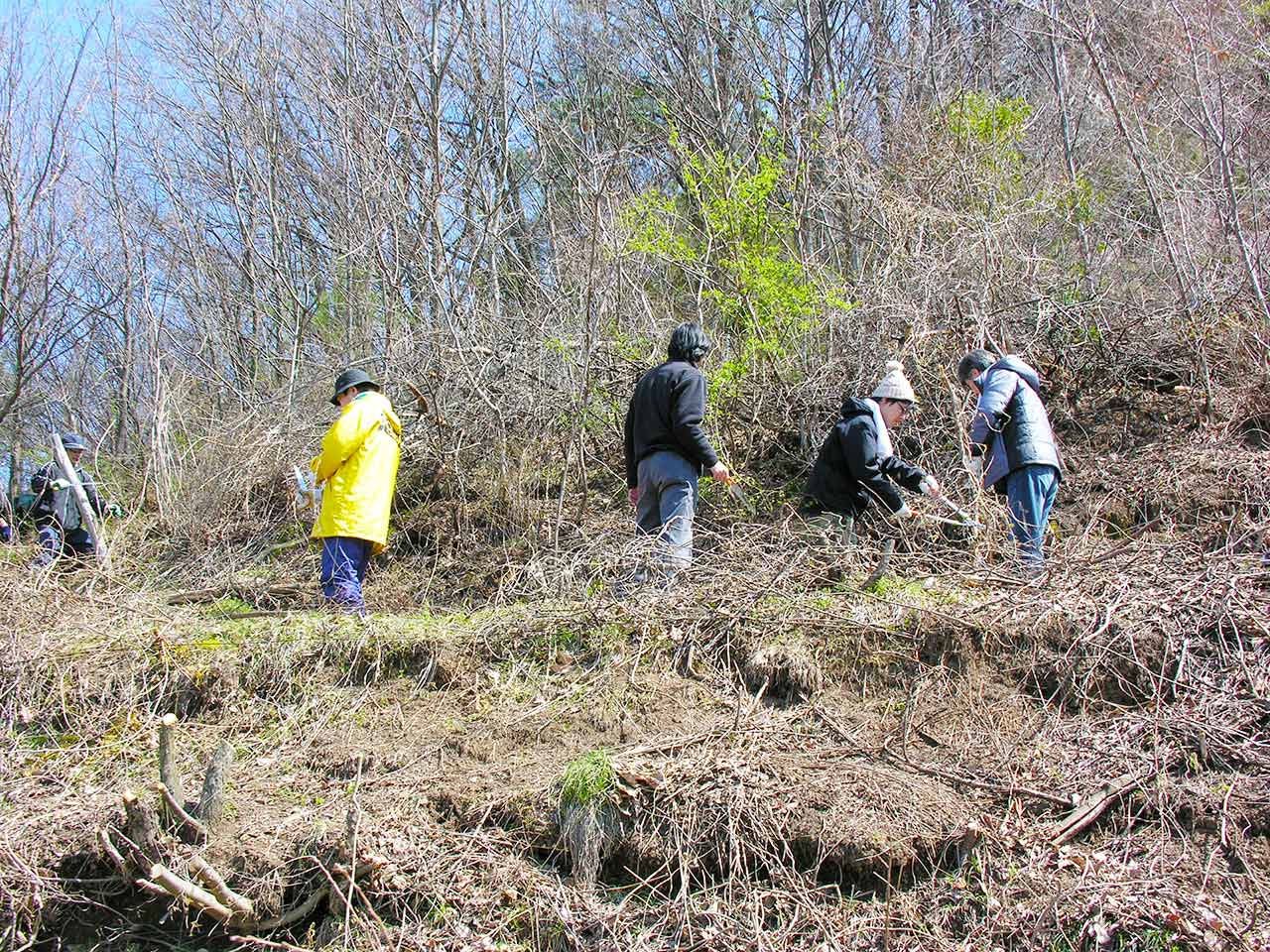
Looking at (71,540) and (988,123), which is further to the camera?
(71,540)

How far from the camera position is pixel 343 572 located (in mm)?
6188

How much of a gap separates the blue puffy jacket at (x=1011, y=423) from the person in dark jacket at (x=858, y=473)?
48 cm

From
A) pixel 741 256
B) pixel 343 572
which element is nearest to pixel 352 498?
pixel 343 572

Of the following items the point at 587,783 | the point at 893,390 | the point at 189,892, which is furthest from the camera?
the point at 893,390

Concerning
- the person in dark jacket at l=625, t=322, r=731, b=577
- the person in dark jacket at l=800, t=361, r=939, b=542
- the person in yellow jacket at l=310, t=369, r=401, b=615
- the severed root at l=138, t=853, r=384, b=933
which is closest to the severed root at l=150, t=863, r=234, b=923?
the severed root at l=138, t=853, r=384, b=933

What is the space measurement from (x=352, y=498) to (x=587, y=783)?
105 inches

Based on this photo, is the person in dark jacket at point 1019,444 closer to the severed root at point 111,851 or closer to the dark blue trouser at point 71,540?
the severed root at point 111,851

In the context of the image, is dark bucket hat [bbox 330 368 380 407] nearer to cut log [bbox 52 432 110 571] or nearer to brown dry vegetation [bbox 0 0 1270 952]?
brown dry vegetation [bbox 0 0 1270 952]

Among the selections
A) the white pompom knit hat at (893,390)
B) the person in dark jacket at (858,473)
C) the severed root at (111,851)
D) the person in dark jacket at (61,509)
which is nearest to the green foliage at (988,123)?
the white pompom knit hat at (893,390)

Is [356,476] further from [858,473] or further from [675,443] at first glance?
[858,473]

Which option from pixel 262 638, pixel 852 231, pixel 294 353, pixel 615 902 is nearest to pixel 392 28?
pixel 294 353

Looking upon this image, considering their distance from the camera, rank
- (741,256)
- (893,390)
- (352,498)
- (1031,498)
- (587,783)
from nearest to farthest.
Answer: (587,783) → (1031,498) → (893,390) → (352,498) → (741,256)

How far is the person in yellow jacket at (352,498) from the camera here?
6137mm

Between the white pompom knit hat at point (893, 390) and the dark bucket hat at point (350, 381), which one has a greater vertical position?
the dark bucket hat at point (350, 381)
